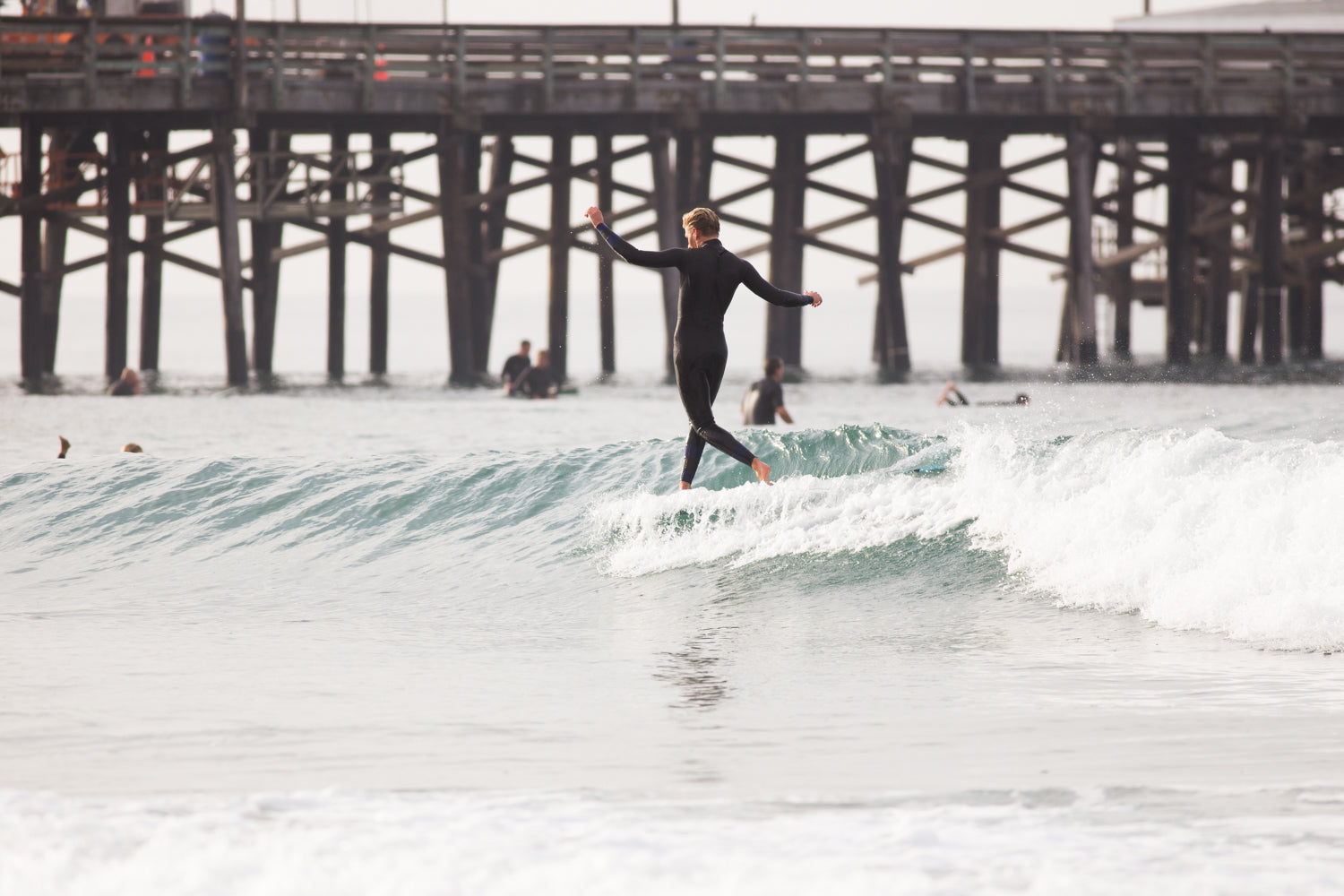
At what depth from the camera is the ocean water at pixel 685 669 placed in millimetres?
4023

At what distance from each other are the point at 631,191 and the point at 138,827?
2246 cm

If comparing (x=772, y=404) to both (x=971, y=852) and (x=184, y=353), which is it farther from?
(x=184, y=353)

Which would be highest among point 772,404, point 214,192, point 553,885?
point 214,192

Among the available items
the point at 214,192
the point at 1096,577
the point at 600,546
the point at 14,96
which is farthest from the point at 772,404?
the point at 14,96

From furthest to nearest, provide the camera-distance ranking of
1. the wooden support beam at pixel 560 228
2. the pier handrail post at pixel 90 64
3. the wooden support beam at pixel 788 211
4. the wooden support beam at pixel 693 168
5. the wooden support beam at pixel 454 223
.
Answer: the wooden support beam at pixel 788 211
the wooden support beam at pixel 693 168
the wooden support beam at pixel 560 228
the wooden support beam at pixel 454 223
the pier handrail post at pixel 90 64

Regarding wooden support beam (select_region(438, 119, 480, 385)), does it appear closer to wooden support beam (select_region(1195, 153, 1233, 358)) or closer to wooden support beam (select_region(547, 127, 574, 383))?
wooden support beam (select_region(547, 127, 574, 383))

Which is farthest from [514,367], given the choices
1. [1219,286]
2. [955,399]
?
[1219,286]

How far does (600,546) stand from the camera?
32.9ft

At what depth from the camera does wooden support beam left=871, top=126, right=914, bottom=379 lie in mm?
24797

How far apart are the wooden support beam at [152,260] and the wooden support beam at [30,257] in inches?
64.2

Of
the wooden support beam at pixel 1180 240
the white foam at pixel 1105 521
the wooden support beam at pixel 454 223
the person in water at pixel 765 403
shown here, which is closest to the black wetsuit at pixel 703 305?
the white foam at pixel 1105 521

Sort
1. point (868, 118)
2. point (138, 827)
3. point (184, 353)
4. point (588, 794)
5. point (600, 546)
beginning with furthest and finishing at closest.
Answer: point (184, 353), point (868, 118), point (600, 546), point (588, 794), point (138, 827)

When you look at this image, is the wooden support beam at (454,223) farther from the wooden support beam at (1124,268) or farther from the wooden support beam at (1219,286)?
the wooden support beam at (1219,286)

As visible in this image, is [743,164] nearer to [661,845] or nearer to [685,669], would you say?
[685,669]
